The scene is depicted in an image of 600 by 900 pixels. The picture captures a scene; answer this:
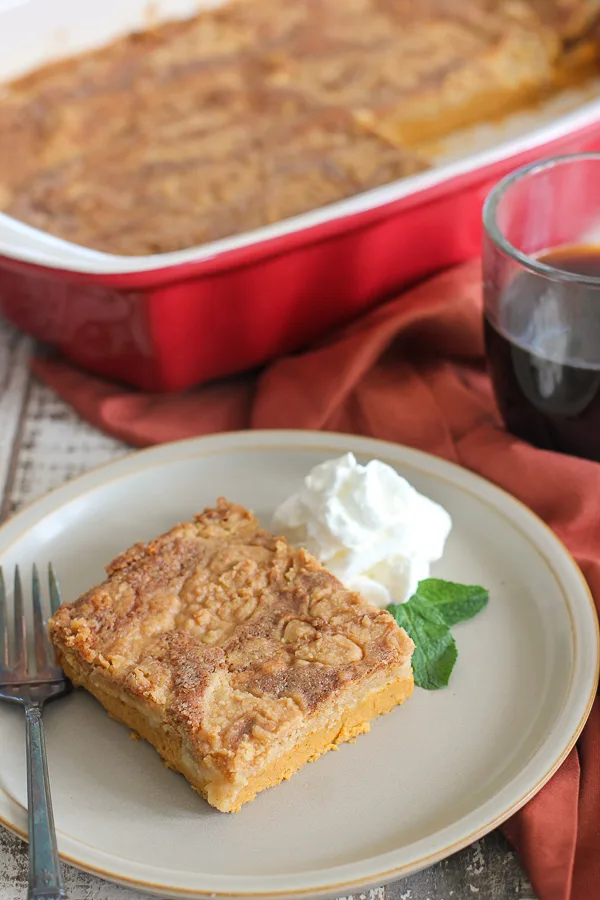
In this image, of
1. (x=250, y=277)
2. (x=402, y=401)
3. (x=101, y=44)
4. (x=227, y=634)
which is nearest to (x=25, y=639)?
(x=227, y=634)

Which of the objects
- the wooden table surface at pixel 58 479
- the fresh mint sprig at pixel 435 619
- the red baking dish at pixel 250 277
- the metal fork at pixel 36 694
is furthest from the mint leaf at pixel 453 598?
the red baking dish at pixel 250 277

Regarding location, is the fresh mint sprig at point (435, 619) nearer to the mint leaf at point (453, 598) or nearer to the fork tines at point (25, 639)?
the mint leaf at point (453, 598)

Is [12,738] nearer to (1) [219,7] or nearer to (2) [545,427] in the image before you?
(2) [545,427]

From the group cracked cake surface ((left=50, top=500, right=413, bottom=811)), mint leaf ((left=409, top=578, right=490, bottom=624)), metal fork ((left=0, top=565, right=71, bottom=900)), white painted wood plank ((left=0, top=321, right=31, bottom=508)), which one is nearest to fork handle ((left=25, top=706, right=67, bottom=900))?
metal fork ((left=0, top=565, right=71, bottom=900))

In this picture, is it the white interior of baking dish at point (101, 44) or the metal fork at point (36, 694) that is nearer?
the metal fork at point (36, 694)

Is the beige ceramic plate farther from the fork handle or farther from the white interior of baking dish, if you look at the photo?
the white interior of baking dish

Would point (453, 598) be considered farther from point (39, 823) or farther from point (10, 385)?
point (10, 385)
